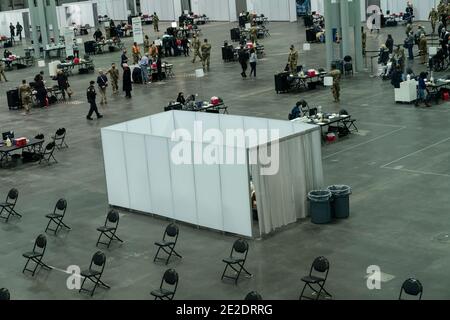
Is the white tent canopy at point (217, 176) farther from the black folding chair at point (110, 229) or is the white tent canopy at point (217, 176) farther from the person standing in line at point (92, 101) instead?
the person standing in line at point (92, 101)

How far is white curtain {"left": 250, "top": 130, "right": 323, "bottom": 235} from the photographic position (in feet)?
64.5

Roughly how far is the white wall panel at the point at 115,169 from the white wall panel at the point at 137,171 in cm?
18

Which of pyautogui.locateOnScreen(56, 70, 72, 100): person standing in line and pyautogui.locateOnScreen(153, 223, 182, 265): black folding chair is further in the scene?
pyautogui.locateOnScreen(56, 70, 72, 100): person standing in line

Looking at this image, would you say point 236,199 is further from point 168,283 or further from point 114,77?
point 114,77

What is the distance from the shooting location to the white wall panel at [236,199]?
19406 mm

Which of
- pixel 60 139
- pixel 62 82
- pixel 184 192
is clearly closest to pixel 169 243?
pixel 184 192

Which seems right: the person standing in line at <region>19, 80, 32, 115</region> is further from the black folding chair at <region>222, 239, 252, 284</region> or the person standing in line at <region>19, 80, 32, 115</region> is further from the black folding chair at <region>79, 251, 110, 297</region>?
the black folding chair at <region>222, 239, 252, 284</region>

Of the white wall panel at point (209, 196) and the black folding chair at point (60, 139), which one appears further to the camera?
the black folding chair at point (60, 139)

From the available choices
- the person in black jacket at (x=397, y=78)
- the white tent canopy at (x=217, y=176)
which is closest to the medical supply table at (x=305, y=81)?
the person in black jacket at (x=397, y=78)

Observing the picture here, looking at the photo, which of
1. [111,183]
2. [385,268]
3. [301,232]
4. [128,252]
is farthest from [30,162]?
[385,268]

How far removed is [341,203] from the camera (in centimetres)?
2014

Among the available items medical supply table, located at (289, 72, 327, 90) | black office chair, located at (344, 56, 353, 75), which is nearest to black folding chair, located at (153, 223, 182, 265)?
medical supply table, located at (289, 72, 327, 90)

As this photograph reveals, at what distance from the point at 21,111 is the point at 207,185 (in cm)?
2086

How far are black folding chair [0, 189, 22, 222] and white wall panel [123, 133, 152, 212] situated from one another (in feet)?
10.1
